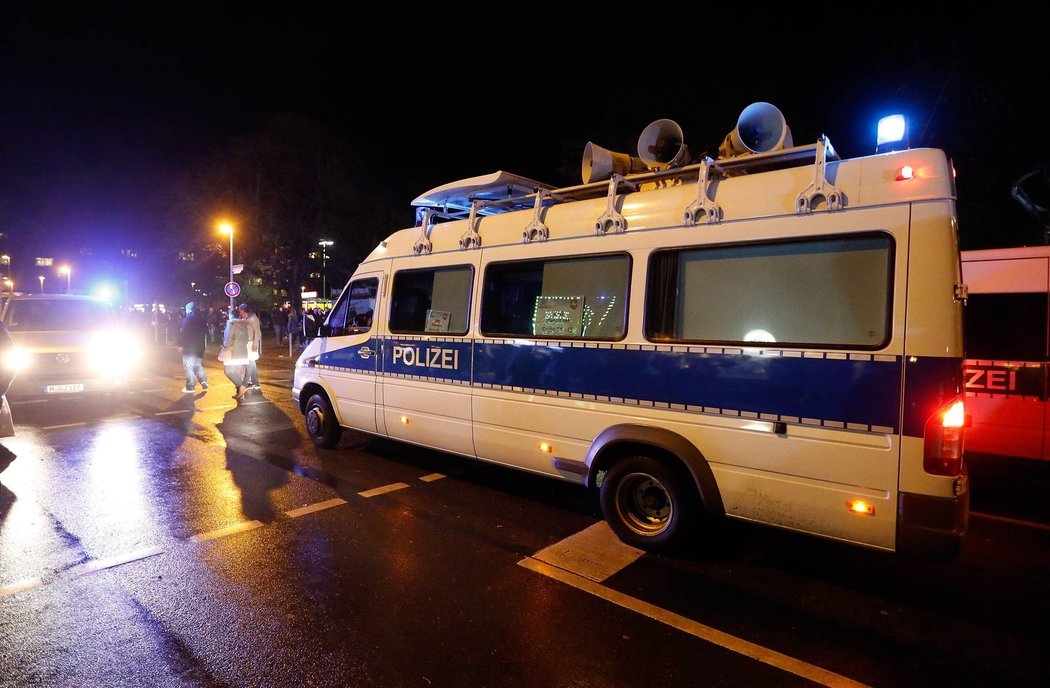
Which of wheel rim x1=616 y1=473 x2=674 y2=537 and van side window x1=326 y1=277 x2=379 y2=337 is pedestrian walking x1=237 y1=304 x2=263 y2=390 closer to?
van side window x1=326 y1=277 x2=379 y2=337

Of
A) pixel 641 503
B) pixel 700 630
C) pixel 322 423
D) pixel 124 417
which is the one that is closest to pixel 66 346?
pixel 124 417

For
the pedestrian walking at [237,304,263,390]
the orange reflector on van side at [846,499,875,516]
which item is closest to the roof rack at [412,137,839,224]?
the orange reflector on van side at [846,499,875,516]

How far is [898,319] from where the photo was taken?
3414 millimetres

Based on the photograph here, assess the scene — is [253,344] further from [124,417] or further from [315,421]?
[315,421]

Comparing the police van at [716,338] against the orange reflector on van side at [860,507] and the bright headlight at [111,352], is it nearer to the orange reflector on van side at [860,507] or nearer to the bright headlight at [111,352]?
the orange reflector on van side at [860,507]

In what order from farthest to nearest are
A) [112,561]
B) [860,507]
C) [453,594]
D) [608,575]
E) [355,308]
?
1. [355,308]
2. [112,561]
3. [608,575]
4. [453,594]
5. [860,507]

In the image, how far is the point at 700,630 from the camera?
3.33 meters

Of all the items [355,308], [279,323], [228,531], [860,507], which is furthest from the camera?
[279,323]

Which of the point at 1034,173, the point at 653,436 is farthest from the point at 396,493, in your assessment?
the point at 1034,173

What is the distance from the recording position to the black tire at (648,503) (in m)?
4.23

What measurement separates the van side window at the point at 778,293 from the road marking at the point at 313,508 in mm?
3334

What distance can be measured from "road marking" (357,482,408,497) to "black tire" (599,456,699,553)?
234cm

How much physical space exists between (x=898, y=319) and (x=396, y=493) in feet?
14.7

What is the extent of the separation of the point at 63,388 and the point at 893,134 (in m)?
12.4
